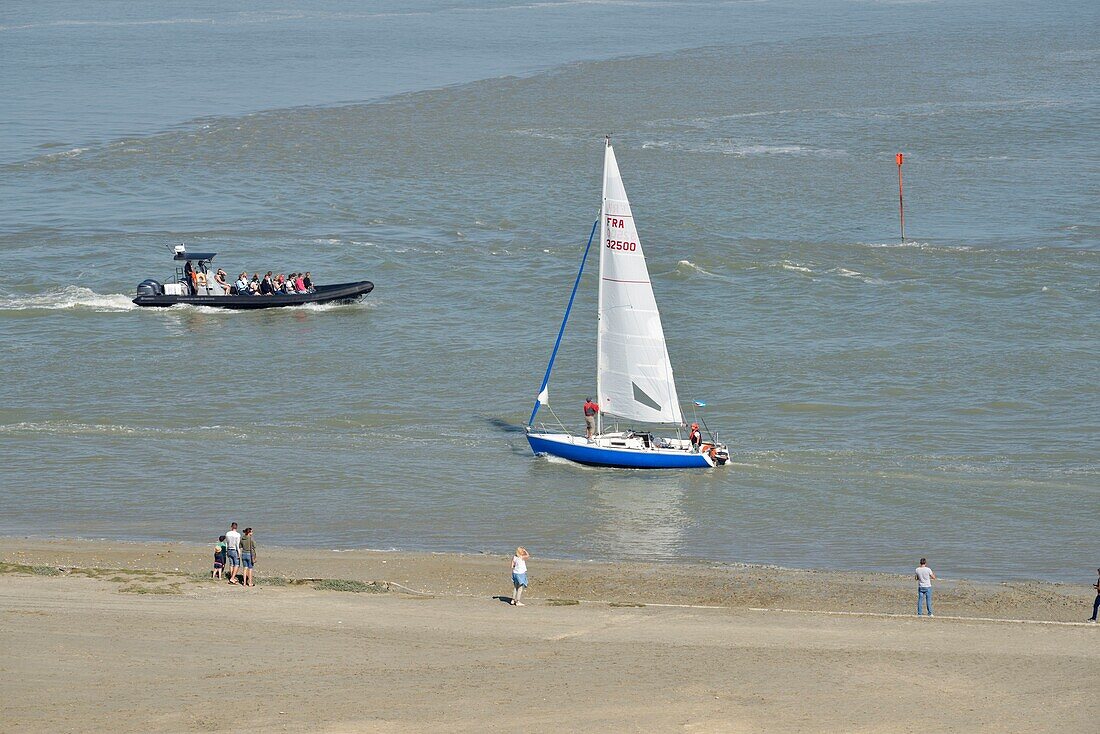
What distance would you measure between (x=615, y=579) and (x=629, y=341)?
409 inches

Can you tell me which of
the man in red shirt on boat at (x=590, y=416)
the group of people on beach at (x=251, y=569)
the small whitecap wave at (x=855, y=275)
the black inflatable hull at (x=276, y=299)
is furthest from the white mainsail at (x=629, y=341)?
the small whitecap wave at (x=855, y=275)

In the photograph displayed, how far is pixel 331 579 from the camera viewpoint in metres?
28.1

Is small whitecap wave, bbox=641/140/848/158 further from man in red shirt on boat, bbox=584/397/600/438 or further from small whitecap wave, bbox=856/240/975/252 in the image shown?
man in red shirt on boat, bbox=584/397/600/438

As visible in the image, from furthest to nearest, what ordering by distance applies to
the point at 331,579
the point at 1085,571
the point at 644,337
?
the point at 644,337
the point at 1085,571
the point at 331,579

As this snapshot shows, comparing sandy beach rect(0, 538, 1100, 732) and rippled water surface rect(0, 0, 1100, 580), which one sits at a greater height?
rippled water surface rect(0, 0, 1100, 580)

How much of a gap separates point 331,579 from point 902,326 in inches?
1108

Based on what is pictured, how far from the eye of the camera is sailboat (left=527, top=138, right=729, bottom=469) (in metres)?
36.8

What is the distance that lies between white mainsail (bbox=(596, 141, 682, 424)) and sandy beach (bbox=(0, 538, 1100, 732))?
31.5 feet

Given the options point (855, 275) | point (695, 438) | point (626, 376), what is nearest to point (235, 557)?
point (695, 438)

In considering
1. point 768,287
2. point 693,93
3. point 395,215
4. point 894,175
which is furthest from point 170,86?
point 768,287

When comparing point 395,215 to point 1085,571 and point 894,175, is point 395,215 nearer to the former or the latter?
point 894,175

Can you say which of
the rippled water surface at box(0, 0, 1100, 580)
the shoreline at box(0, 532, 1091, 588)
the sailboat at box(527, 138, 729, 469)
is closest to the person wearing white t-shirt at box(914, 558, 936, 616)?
Result: the shoreline at box(0, 532, 1091, 588)

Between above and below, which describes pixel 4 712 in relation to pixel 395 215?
below

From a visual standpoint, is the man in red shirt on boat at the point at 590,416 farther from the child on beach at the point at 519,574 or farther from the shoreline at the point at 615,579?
the child on beach at the point at 519,574
